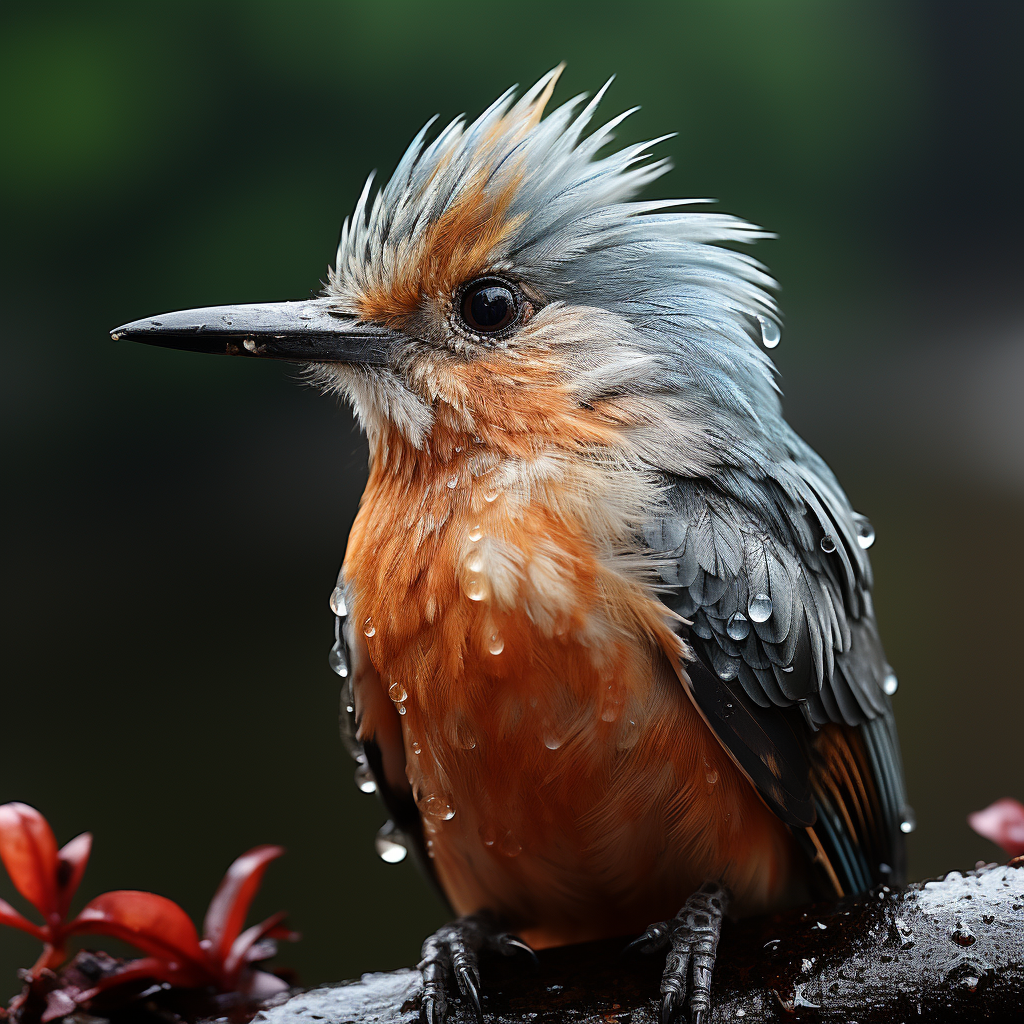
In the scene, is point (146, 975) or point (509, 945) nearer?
point (146, 975)

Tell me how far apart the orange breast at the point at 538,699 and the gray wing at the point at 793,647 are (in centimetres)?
5

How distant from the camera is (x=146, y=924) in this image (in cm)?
114

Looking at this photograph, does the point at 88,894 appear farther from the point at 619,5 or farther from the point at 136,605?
the point at 619,5

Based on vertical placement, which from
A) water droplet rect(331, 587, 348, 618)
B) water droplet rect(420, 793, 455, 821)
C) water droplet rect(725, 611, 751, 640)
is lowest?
water droplet rect(420, 793, 455, 821)

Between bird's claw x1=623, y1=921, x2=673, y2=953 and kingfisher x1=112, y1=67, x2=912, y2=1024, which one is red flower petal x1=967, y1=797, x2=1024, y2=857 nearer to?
kingfisher x1=112, y1=67, x2=912, y2=1024

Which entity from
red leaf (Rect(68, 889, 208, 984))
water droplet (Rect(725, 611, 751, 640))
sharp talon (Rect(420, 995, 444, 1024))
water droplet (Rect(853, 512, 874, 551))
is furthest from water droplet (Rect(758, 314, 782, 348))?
red leaf (Rect(68, 889, 208, 984))

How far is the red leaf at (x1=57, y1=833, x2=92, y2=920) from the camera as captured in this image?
3.84 feet

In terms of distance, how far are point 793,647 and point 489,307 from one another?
59 centimetres

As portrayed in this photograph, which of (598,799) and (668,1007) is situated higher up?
(598,799)

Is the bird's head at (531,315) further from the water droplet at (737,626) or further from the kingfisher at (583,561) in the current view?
the water droplet at (737,626)

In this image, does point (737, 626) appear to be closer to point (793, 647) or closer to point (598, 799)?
point (793, 647)

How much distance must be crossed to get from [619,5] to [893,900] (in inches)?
145

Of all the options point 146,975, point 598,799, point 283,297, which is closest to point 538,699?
point 598,799

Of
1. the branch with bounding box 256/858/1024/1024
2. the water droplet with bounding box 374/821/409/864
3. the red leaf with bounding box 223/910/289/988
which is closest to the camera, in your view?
the branch with bounding box 256/858/1024/1024
